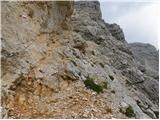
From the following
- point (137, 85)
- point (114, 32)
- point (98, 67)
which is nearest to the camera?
point (98, 67)

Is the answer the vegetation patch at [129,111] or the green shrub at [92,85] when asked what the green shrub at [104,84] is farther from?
the vegetation patch at [129,111]

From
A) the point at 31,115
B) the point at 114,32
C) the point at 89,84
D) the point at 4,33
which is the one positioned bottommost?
the point at 31,115

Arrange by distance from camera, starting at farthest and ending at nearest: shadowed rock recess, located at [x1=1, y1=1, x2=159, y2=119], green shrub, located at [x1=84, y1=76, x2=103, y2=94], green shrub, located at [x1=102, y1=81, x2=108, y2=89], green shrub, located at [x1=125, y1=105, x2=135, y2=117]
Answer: green shrub, located at [x1=102, y1=81, x2=108, y2=89] → green shrub, located at [x1=125, y1=105, x2=135, y2=117] → green shrub, located at [x1=84, y1=76, x2=103, y2=94] → shadowed rock recess, located at [x1=1, y1=1, x2=159, y2=119]

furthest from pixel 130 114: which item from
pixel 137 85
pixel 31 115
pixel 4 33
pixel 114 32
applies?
pixel 114 32

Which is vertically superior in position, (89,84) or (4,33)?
(4,33)

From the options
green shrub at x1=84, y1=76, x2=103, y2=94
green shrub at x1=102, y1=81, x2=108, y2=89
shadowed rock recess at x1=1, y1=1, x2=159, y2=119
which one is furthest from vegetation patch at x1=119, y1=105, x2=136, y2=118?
green shrub at x1=102, y1=81, x2=108, y2=89

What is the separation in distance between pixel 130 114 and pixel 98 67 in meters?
5.40

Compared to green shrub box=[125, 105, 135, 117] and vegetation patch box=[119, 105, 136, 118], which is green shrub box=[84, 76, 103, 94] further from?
green shrub box=[125, 105, 135, 117]

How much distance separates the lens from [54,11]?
93.4ft

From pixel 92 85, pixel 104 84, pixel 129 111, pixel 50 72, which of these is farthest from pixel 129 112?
pixel 50 72

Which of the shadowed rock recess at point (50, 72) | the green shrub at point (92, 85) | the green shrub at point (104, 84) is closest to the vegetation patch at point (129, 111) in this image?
the shadowed rock recess at point (50, 72)

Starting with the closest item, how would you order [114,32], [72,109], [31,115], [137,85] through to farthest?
[31,115] < [72,109] < [137,85] < [114,32]

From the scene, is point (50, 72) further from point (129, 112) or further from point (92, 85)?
point (129, 112)

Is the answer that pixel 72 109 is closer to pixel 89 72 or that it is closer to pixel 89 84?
pixel 89 84
